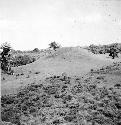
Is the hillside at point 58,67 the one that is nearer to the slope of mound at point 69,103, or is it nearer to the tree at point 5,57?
the tree at point 5,57

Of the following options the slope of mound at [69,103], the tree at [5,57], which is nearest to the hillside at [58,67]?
the tree at [5,57]

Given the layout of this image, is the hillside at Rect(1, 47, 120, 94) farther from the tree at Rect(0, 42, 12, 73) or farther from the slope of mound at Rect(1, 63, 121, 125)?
the slope of mound at Rect(1, 63, 121, 125)

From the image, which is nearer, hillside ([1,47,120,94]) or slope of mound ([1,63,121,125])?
slope of mound ([1,63,121,125])

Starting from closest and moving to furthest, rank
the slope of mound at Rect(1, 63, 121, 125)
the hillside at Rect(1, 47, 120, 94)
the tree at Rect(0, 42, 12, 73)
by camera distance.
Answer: the slope of mound at Rect(1, 63, 121, 125), the hillside at Rect(1, 47, 120, 94), the tree at Rect(0, 42, 12, 73)

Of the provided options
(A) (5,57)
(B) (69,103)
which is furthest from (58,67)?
(B) (69,103)

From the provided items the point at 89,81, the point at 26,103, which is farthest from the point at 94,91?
the point at 26,103

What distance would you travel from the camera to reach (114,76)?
3497 cm

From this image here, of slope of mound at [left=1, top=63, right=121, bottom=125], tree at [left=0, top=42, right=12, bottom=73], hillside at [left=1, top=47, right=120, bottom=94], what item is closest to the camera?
slope of mound at [left=1, top=63, right=121, bottom=125]

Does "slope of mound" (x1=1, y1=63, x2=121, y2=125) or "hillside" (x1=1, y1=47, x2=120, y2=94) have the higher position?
"hillside" (x1=1, y1=47, x2=120, y2=94)

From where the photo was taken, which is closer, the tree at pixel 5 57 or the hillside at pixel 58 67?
the hillside at pixel 58 67

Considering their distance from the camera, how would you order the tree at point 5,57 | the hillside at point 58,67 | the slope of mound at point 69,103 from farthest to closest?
the tree at point 5,57, the hillside at point 58,67, the slope of mound at point 69,103

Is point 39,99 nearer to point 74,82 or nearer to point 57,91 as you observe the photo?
point 57,91

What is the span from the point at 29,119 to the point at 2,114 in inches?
148

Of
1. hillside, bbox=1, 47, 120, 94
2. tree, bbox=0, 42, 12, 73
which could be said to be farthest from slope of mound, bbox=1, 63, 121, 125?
tree, bbox=0, 42, 12, 73
